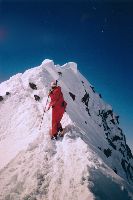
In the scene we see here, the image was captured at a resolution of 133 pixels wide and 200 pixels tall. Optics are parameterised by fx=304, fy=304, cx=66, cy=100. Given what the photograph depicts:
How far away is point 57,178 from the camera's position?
12648 mm

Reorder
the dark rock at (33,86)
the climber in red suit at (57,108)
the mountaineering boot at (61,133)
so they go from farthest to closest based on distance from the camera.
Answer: the dark rock at (33,86)
the climber in red suit at (57,108)
the mountaineering boot at (61,133)

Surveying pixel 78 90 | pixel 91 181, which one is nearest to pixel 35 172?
pixel 91 181

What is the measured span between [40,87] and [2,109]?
122 inches

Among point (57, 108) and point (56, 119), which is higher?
point (57, 108)

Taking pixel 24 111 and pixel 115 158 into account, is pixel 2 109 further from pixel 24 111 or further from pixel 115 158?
pixel 115 158

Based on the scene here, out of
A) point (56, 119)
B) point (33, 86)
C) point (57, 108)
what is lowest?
point (56, 119)

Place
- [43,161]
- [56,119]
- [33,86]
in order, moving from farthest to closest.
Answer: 1. [33,86]
2. [56,119]
3. [43,161]

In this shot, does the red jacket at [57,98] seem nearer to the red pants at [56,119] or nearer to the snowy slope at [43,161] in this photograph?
the red pants at [56,119]

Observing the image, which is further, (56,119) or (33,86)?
(33,86)

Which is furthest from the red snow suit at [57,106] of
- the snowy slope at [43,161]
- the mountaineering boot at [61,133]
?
the snowy slope at [43,161]

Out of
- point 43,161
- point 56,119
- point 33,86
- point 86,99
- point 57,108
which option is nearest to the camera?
point 43,161

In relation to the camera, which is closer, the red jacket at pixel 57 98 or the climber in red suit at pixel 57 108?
the climber in red suit at pixel 57 108

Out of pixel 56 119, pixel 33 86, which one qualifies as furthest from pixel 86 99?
pixel 56 119

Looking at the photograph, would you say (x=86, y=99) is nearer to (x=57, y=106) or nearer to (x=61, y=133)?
(x=57, y=106)
